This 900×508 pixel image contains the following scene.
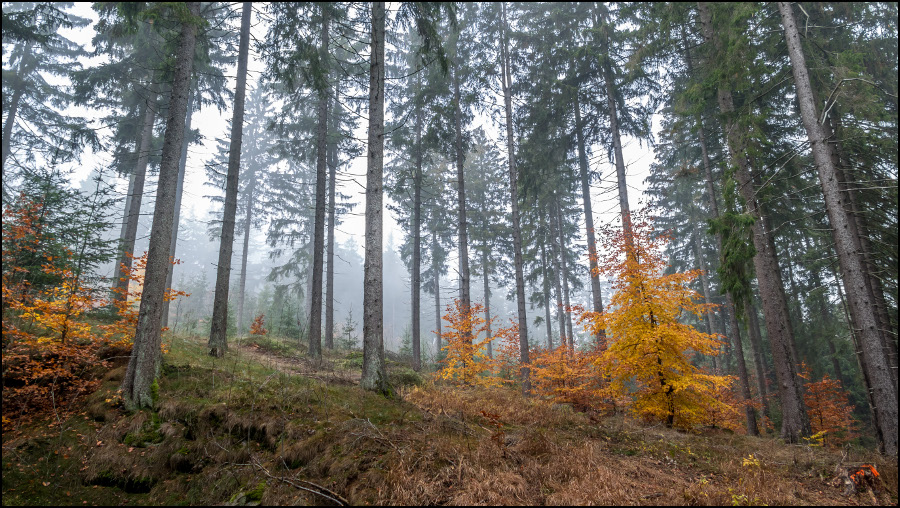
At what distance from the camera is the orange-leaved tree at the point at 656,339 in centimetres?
850

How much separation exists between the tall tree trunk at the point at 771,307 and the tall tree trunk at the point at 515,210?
279 inches

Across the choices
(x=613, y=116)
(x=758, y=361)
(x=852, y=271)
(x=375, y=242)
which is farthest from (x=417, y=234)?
(x=758, y=361)

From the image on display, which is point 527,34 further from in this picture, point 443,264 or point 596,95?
point 443,264

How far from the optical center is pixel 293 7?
1104 centimetres

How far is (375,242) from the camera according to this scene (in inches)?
336

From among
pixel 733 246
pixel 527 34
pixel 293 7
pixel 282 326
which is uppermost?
pixel 527 34

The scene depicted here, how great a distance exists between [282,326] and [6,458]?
1600cm

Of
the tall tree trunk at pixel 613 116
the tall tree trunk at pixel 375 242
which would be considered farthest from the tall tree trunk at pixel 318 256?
the tall tree trunk at pixel 613 116

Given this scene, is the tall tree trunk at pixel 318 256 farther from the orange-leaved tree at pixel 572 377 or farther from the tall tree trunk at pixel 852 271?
the tall tree trunk at pixel 852 271

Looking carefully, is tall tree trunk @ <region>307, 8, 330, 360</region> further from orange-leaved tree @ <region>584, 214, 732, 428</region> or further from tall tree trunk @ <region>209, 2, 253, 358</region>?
orange-leaved tree @ <region>584, 214, 732, 428</region>

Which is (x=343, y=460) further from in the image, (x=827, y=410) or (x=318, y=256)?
(x=827, y=410)

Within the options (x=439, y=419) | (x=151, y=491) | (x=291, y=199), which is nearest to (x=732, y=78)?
(x=439, y=419)

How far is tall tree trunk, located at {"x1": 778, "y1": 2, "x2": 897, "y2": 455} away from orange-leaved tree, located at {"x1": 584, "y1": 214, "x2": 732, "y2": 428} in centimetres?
245

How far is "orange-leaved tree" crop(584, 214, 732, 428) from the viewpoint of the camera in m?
8.50
